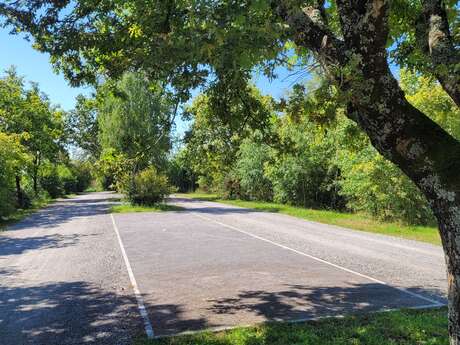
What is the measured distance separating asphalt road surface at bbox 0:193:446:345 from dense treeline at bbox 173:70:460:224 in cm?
246

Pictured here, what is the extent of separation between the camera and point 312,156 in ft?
103

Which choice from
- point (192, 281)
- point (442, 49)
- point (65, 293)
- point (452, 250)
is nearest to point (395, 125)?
point (452, 250)

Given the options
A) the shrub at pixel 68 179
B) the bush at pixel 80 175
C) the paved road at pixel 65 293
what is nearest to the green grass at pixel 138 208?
the paved road at pixel 65 293

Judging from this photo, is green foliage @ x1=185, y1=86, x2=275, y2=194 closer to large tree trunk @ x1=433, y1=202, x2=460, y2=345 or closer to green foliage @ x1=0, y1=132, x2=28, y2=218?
large tree trunk @ x1=433, y1=202, x2=460, y2=345

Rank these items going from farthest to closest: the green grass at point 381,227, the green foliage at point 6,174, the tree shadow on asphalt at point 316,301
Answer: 1. the green foliage at point 6,174
2. the green grass at point 381,227
3. the tree shadow on asphalt at point 316,301

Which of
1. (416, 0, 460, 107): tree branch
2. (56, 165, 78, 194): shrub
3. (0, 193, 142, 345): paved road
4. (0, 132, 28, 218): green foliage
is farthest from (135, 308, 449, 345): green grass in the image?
(56, 165, 78, 194): shrub

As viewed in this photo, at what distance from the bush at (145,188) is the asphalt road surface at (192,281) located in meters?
14.7

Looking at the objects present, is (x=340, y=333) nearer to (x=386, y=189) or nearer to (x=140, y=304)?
(x=140, y=304)

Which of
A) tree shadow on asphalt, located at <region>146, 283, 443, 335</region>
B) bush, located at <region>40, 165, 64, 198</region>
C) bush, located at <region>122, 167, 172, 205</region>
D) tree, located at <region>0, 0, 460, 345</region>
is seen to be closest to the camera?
tree, located at <region>0, 0, 460, 345</region>

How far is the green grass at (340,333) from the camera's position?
572 centimetres

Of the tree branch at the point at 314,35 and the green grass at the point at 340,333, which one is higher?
the tree branch at the point at 314,35

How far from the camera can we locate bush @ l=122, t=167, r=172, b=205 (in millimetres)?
31547

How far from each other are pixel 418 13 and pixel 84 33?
4986mm

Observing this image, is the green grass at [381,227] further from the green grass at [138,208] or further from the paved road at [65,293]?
the paved road at [65,293]
